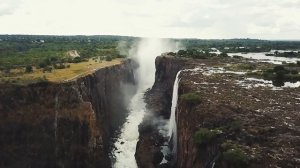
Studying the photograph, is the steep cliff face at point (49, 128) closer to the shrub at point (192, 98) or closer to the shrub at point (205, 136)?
the shrub at point (192, 98)

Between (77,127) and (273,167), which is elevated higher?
(273,167)


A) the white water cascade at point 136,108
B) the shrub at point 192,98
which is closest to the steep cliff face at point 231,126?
the shrub at point 192,98

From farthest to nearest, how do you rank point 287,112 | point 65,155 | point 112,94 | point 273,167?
point 112,94
point 65,155
point 287,112
point 273,167

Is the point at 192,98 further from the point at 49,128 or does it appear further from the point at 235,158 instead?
the point at 49,128

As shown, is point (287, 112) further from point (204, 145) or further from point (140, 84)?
point (140, 84)

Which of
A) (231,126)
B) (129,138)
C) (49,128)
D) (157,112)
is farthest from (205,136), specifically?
(157,112)

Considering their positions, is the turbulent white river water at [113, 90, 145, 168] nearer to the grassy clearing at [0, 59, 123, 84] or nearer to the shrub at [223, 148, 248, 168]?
the grassy clearing at [0, 59, 123, 84]

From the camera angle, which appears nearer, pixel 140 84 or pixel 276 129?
pixel 276 129

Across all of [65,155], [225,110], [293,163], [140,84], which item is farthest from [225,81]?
[140,84]

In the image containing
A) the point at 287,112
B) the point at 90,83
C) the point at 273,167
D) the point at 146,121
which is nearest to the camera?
the point at 273,167
